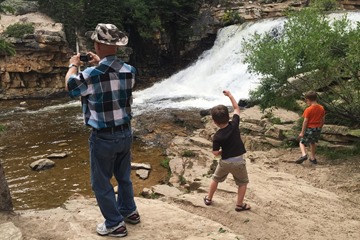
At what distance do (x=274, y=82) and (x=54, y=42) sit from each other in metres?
13.6

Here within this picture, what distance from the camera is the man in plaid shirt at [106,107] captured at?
3.66 metres

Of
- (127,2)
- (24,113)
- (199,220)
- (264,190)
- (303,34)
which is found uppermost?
(127,2)

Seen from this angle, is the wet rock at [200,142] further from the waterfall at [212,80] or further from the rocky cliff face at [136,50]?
the rocky cliff face at [136,50]

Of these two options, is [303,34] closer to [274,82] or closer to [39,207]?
[274,82]

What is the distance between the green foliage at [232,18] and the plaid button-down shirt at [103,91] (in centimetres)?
2173

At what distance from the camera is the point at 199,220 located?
4594 mm

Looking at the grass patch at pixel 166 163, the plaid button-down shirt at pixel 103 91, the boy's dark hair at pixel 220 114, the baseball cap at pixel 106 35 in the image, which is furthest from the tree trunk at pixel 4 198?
the grass patch at pixel 166 163

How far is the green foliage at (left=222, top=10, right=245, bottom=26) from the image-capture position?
79.7 ft

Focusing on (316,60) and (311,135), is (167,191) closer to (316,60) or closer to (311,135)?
(311,135)

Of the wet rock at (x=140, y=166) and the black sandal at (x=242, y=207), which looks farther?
the wet rock at (x=140, y=166)

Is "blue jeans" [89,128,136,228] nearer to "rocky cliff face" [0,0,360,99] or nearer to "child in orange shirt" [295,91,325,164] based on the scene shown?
"child in orange shirt" [295,91,325,164]

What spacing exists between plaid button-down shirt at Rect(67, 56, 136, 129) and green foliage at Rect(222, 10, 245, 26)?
21.7m

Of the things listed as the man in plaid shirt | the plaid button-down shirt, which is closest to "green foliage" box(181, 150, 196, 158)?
the man in plaid shirt

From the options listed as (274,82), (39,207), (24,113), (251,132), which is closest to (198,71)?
(24,113)
